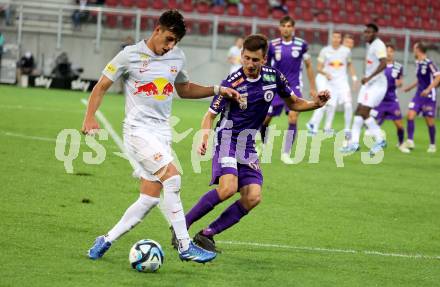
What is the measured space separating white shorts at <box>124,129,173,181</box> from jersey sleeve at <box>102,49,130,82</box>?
473 mm

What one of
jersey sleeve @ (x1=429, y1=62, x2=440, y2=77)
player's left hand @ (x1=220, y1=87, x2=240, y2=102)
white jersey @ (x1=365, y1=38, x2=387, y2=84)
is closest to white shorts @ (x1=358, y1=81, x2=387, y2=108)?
white jersey @ (x1=365, y1=38, x2=387, y2=84)

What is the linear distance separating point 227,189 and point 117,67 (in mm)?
1471

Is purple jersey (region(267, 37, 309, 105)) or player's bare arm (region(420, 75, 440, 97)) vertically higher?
purple jersey (region(267, 37, 309, 105))

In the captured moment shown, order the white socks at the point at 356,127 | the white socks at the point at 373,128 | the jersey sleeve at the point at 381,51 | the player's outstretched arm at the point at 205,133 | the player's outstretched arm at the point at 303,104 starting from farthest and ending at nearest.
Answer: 1. the white socks at the point at 373,128
2. the white socks at the point at 356,127
3. the jersey sleeve at the point at 381,51
4. the player's outstretched arm at the point at 303,104
5. the player's outstretched arm at the point at 205,133

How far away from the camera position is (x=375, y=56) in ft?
60.6

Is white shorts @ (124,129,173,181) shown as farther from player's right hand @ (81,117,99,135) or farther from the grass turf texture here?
the grass turf texture

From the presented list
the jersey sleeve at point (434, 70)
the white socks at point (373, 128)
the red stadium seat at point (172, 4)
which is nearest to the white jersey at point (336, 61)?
the jersey sleeve at point (434, 70)

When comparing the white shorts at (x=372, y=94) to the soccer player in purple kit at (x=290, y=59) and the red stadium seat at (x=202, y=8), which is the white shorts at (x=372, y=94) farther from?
the red stadium seat at (x=202, y=8)

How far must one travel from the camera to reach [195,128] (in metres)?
21.6

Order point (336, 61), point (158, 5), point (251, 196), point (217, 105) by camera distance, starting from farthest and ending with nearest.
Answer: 1. point (158, 5)
2. point (336, 61)
3. point (217, 105)
4. point (251, 196)

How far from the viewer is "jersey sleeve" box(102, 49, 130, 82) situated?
25.3 ft

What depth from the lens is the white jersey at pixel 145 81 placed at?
25.5 ft

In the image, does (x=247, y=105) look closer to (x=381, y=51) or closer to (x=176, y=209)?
(x=176, y=209)

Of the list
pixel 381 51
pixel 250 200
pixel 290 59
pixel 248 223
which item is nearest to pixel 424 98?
A: pixel 381 51
